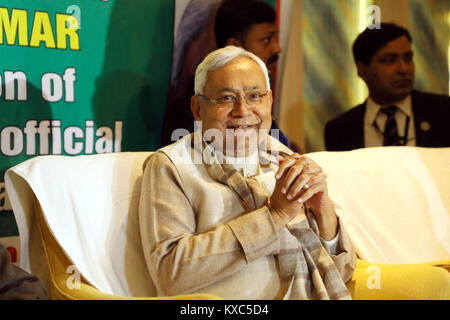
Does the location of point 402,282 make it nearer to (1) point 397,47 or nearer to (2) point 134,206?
(2) point 134,206

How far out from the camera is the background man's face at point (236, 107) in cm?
191

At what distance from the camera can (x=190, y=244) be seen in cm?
171

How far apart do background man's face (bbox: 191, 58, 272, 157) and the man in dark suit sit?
65.1 inches

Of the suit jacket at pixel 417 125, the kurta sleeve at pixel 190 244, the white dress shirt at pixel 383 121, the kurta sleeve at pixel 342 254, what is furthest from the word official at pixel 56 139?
the white dress shirt at pixel 383 121

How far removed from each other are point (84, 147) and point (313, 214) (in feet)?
4.00

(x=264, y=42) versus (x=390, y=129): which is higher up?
(x=264, y=42)

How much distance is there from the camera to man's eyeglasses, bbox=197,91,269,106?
1.92m

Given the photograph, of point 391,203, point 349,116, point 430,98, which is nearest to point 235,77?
point 391,203

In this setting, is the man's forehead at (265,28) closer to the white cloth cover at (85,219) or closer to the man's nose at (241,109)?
the man's nose at (241,109)

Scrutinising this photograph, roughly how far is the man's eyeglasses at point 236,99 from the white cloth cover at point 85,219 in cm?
47

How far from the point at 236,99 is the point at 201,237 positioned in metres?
0.51

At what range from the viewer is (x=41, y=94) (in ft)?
8.15

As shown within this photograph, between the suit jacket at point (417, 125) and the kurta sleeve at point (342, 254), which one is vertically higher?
the suit jacket at point (417, 125)
